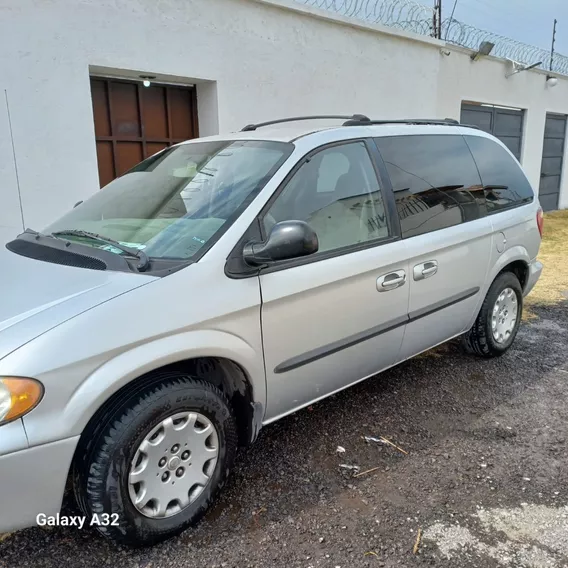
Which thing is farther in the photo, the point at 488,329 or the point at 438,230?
the point at 488,329

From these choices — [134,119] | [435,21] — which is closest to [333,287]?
[134,119]

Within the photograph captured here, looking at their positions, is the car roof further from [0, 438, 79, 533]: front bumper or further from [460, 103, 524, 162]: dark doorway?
[460, 103, 524, 162]: dark doorway

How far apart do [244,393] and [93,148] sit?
384 cm

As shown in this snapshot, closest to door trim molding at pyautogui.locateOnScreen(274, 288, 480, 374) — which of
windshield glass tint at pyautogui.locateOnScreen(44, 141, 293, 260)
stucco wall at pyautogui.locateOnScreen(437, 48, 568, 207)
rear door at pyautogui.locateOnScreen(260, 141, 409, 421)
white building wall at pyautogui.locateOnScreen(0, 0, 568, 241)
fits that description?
rear door at pyautogui.locateOnScreen(260, 141, 409, 421)

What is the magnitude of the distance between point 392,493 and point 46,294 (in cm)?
188

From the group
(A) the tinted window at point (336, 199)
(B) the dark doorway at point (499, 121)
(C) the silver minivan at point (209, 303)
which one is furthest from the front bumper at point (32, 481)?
(B) the dark doorway at point (499, 121)

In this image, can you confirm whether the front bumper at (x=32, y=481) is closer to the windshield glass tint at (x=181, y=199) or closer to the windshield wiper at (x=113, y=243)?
the windshield wiper at (x=113, y=243)

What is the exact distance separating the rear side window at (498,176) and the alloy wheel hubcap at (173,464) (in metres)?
2.80

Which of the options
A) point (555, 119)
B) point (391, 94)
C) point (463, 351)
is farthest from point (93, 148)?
point (555, 119)

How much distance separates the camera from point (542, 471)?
287cm

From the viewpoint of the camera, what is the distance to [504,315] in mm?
4387

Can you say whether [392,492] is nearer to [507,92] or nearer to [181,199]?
[181,199]

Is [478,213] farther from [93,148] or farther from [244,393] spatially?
[93,148]

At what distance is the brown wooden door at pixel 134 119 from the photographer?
5902 millimetres
